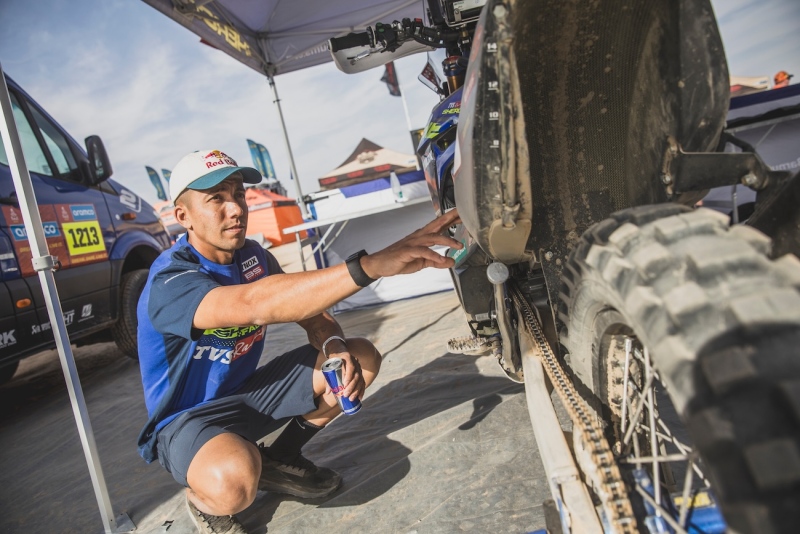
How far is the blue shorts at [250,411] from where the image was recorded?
5.80 feet

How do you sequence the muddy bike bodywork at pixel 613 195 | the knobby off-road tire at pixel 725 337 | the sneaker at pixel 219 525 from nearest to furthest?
1. the knobby off-road tire at pixel 725 337
2. the muddy bike bodywork at pixel 613 195
3. the sneaker at pixel 219 525

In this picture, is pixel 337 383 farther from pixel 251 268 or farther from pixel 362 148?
pixel 362 148

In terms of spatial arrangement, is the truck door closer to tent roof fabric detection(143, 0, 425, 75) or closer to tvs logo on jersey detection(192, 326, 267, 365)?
tent roof fabric detection(143, 0, 425, 75)

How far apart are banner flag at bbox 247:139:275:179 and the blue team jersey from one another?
23.4 m

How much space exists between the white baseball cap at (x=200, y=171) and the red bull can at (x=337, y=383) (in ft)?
2.80

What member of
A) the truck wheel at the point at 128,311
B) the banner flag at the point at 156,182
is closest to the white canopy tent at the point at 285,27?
the truck wheel at the point at 128,311

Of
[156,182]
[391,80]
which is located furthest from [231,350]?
[156,182]

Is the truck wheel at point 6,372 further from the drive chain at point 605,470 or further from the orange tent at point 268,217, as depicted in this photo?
the orange tent at point 268,217

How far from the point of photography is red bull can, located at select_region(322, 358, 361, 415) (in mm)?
1840

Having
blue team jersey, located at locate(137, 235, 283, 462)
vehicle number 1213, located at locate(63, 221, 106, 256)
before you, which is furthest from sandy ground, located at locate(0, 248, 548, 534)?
vehicle number 1213, located at locate(63, 221, 106, 256)

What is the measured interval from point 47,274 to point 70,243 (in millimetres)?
2099

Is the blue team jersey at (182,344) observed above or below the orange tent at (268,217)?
below

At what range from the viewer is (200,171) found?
1.89 metres

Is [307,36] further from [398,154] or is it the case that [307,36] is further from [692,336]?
[398,154]
